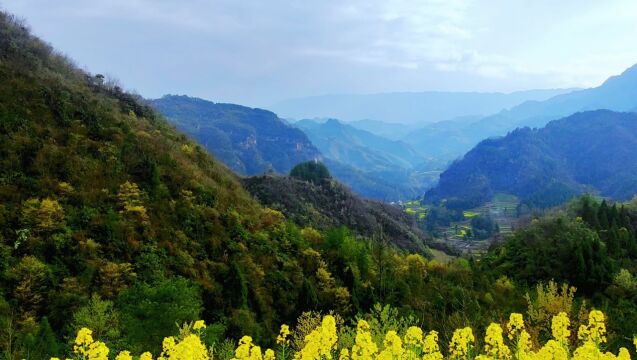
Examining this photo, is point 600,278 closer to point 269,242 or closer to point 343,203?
point 269,242

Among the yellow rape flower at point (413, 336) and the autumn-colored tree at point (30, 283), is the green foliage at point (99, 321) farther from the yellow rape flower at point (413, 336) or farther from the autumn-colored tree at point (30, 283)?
the yellow rape flower at point (413, 336)

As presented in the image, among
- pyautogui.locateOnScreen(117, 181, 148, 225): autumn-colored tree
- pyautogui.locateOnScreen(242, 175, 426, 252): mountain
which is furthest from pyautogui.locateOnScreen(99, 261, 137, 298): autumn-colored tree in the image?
pyautogui.locateOnScreen(242, 175, 426, 252): mountain

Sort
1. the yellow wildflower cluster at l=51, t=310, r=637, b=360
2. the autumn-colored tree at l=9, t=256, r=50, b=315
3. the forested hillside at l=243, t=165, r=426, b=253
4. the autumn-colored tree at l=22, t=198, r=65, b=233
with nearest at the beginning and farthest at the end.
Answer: the yellow wildflower cluster at l=51, t=310, r=637, b=360
the autumn-colored tree at l=9, t=256, r=50, b=315
the autumn-colored tree at l=22, t=198, r=65, b=233
the forested hillside at l=243, t=165, r=426, b=253

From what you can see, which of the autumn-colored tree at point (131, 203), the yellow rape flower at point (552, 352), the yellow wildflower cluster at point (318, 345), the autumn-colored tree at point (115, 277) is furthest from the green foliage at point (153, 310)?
the yellow rape flower at point (552, 352)

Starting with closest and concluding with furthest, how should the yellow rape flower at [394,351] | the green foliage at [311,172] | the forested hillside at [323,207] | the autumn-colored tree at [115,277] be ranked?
the yellow rape flower at [394,351] → the autumn-colored tree at [115,277] → the forested hillside at [323,207] → the green foliage at [311,172]

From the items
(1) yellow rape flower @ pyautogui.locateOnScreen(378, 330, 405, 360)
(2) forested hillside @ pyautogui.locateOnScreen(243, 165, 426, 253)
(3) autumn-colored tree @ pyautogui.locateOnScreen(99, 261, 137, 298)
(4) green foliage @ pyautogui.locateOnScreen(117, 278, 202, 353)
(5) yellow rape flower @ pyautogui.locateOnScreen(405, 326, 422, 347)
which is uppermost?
(1) yellow rape flower @ pyautogui.locateOnScreen(378, 330, 405, 360)

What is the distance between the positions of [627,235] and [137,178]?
60075 mm

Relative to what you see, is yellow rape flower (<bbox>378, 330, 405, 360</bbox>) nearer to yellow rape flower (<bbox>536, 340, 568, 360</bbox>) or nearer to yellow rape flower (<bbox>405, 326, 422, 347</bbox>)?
yellow rape flower (<bbox>405, 326, 422, 347</bbox>)

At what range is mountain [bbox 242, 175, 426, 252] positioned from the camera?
85150 millimetres

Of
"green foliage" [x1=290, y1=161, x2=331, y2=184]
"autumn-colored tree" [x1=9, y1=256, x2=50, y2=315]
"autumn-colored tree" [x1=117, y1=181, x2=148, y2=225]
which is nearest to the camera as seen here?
"autumn-colored tree" [x1=9, y1=256, x2=50, y2=315]

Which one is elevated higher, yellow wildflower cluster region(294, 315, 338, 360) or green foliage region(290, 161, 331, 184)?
yellow wildflower cluster region(294, 315, 338, 360)

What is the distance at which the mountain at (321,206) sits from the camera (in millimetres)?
85150

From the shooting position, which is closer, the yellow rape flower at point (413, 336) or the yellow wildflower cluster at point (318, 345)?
the yellow wildflower cluster at point (318, 345)

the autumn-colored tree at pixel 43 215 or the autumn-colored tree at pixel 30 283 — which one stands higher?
the autumn-colored tree at pixel 43 215
